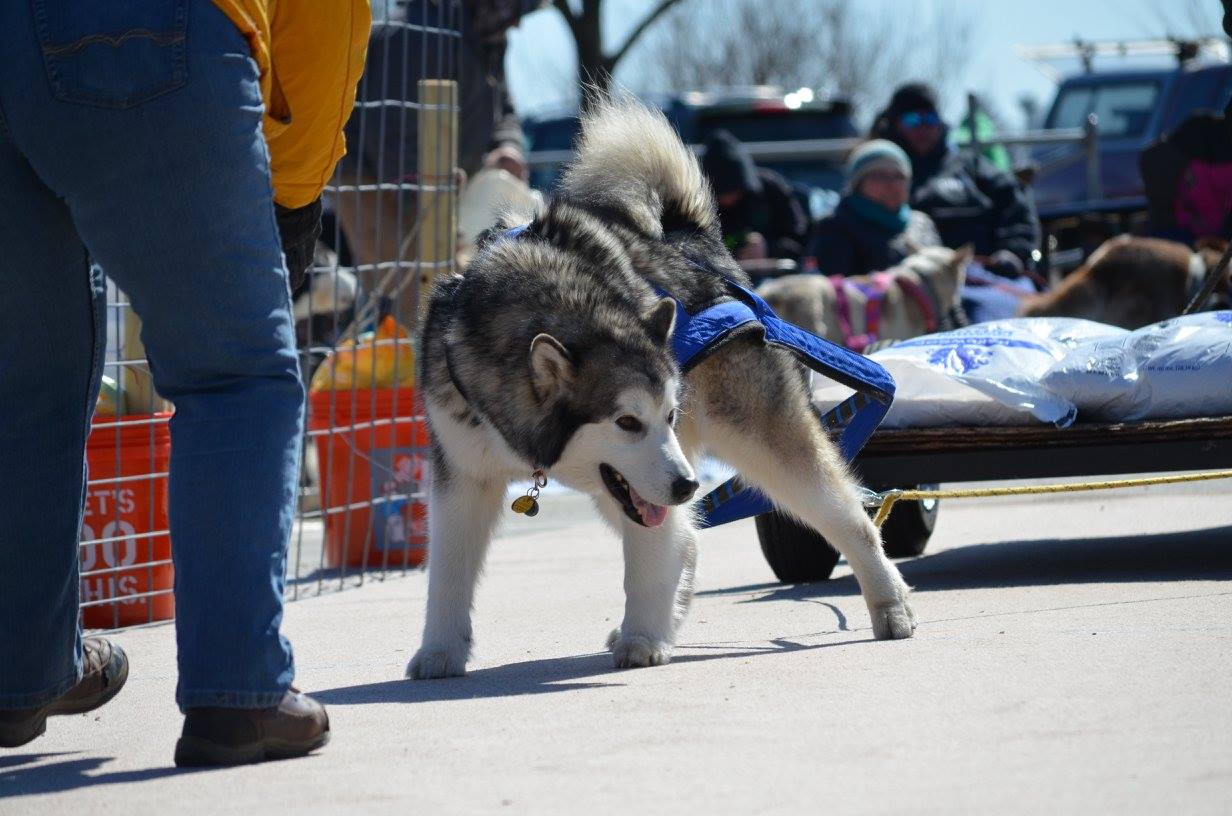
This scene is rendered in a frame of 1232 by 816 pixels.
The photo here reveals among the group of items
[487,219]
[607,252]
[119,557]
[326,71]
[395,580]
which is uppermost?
[326,71]

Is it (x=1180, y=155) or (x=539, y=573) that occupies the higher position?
(x=1180, y=155)

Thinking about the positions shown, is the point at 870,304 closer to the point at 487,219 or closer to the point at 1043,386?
the point at 487,219

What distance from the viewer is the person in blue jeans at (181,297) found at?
2.75 meters

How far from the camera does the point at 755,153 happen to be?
14.9 m

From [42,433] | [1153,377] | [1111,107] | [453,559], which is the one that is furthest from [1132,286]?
[1111,107]

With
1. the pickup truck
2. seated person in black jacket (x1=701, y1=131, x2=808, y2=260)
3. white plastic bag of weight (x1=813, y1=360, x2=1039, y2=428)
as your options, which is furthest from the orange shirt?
the pickup truck

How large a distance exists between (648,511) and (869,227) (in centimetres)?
700

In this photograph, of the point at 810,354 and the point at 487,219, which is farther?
the point at 487,219

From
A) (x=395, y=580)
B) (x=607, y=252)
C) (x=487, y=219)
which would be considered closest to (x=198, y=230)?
(x=607, y=252)

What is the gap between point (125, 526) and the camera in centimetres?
529

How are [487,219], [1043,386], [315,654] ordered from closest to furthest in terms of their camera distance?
[315,654], [1043,386], [487,219]

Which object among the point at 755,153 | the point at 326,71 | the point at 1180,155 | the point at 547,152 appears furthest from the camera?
the point at 547,152

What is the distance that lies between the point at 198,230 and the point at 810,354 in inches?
83.2

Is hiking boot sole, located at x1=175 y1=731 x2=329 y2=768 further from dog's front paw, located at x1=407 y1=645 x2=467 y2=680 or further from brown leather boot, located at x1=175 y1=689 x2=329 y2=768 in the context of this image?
dog's front paw, located at x1=407 y1=645 x2=467 y2=680
